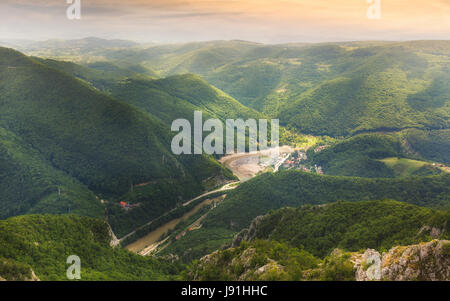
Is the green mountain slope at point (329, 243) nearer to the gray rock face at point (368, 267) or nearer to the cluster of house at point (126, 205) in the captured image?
the gray rock face at point (368, 267)

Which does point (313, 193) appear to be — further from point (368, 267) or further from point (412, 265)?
point (412, 265)

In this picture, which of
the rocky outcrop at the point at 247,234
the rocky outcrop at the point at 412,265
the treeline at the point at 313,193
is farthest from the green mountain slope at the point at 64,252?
the rocky outcrop at the point at 412,265

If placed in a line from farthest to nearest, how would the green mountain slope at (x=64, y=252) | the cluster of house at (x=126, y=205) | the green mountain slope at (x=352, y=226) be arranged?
the cluster of house at (x=126, y=205)
the green mountain slope at (x=352, y=226)
the green mountain slope at (x=64, y=252)

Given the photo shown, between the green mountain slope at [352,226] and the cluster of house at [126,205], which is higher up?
the green mountain slope at [352,226]

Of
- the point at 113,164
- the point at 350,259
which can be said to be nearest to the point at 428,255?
the point at 350,259

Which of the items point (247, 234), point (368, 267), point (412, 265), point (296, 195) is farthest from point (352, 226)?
point (296, 195)

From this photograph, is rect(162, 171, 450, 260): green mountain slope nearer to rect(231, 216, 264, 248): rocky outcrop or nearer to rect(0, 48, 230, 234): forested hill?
rect(231, 216, 264, 248): rocky outcrop
